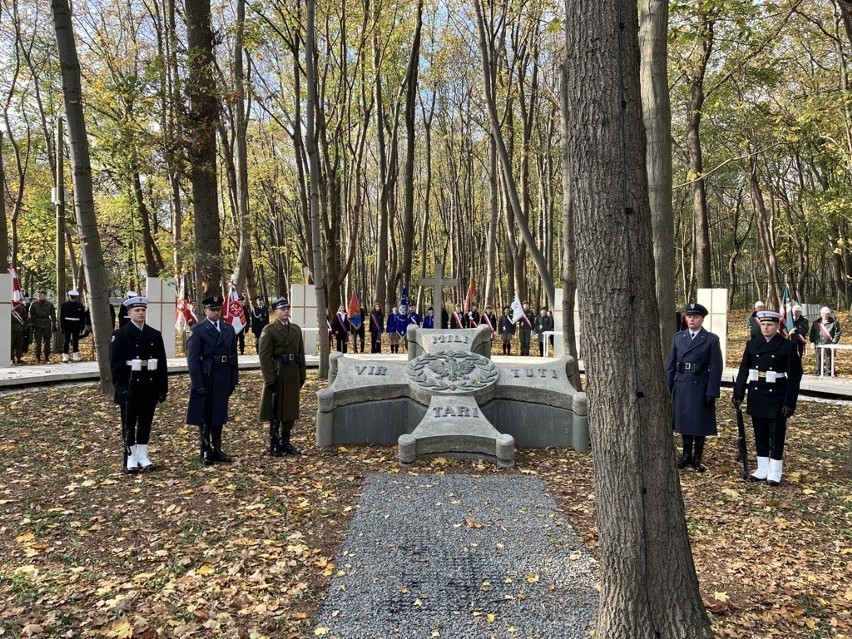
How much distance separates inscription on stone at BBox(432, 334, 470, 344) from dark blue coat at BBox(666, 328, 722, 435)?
113 inches

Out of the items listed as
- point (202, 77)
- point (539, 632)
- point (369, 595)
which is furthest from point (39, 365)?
point (539, 632)

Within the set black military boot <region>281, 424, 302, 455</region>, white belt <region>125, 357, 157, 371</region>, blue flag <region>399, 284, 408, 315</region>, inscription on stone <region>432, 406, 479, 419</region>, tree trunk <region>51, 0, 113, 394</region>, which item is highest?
tree trunk <region>51, 0, 113, 394</region>

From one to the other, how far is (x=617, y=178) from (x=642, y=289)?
0.48m

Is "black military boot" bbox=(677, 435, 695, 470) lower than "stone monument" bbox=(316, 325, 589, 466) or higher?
lower

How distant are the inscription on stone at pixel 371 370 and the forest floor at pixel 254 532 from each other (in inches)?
36.9

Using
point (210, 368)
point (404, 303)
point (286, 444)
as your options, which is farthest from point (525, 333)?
point (210, 368)

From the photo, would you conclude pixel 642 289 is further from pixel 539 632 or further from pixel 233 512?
pixel 233 512

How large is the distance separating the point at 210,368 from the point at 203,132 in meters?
5.83

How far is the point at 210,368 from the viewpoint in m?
6.36

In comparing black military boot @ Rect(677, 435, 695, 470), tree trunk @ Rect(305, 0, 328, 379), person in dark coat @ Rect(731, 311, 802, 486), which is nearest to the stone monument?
black military boot @ Rect(677, 435, 695, 470)

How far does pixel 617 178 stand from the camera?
2.57 meters

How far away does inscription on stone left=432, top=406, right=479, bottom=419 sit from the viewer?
6840mm

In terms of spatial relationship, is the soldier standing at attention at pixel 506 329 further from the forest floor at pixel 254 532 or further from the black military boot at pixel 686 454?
the black military boot at pixel 686 454

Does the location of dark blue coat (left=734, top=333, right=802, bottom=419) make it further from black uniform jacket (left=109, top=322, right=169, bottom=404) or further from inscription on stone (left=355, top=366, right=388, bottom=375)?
black uniform jacket (left=109, top=322, right=169, bottom=404)
